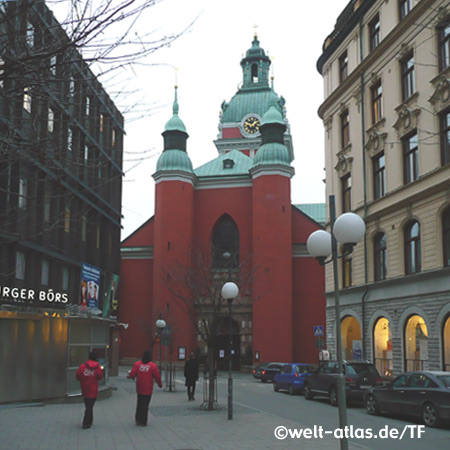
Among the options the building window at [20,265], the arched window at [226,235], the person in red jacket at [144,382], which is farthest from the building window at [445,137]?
the arched window at [226,235]

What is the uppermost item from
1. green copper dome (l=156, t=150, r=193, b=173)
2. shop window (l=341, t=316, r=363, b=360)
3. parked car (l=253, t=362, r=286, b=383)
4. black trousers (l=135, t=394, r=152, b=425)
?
green copper dome (l=156, t=150, r=193, b=173)

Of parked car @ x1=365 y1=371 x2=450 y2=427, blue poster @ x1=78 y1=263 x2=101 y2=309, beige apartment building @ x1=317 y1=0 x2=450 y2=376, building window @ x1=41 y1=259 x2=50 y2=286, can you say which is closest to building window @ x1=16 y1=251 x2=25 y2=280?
building window @ x1=41 y1=259 x2=50 y2=286

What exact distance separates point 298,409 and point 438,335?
6761 mm

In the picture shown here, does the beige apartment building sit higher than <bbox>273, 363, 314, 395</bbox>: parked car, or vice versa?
the beige apartment building

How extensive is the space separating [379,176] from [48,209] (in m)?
15.2

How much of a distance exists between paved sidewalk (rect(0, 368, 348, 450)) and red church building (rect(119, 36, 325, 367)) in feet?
74.5

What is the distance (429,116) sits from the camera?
23969 mm

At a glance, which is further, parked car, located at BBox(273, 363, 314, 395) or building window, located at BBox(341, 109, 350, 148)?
building window, located at BBox(341, 109, 350, 148)

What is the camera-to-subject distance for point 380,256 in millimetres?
28328

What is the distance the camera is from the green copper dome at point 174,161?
155 ft

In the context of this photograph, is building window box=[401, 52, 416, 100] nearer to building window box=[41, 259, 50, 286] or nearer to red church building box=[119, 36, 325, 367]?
building window box=[41, 259, 50, 286]

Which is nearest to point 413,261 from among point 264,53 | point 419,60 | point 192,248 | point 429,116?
point 429,116

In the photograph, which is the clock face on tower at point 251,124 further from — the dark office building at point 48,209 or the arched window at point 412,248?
the arched window at point 412,248

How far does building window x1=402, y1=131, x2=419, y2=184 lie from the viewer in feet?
82.4
